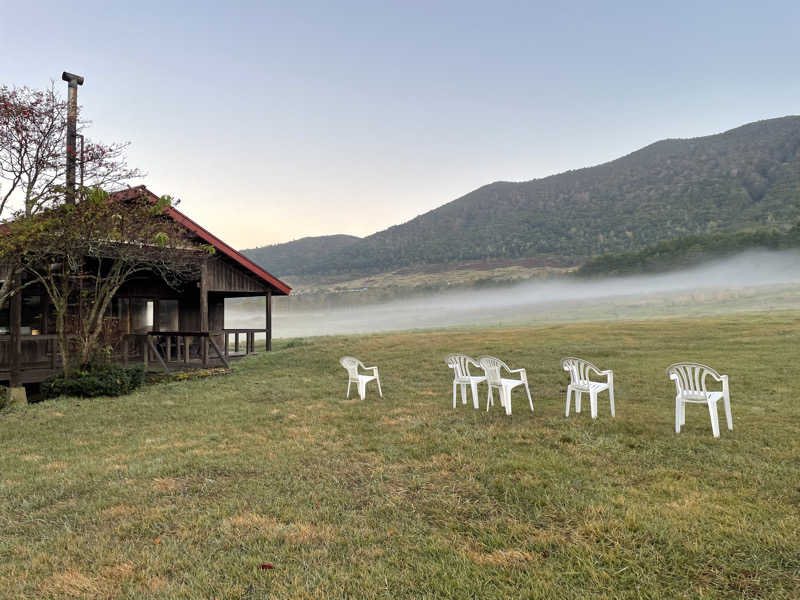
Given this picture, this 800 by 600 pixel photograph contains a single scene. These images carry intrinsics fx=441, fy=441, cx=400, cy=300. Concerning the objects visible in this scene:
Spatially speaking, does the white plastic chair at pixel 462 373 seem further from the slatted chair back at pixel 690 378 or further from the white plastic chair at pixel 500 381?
the slatted chair back at pixel 690 378

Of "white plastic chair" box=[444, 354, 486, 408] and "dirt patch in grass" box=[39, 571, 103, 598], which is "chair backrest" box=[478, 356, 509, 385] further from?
"dirt patch in grass" box=[39, 571, 103, 598]

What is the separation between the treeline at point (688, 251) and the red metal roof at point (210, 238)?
68671 mm

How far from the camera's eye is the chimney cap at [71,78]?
9.72m

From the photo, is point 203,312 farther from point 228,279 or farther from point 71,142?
point 71,142

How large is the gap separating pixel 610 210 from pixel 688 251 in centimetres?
2692

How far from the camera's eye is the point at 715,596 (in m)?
2.34

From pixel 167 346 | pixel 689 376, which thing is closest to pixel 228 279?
pixel 167 346

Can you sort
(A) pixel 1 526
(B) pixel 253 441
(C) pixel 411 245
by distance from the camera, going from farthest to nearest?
1. (C) pixel 411 245
2. (B) pixel 253 441
3. (A) pixel 1 526

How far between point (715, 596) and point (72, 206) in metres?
10.9

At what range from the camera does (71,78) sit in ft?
32.4

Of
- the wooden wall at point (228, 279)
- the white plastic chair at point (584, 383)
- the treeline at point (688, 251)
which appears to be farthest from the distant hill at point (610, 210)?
the white plastic chair at point (584, 383)

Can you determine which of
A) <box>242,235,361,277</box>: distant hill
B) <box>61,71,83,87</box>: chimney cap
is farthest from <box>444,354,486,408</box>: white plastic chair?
<box>242,235,361,277</box>: distant hill

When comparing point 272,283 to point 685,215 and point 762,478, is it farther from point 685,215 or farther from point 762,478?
point 685,215

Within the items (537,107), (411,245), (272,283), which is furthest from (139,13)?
(411,245)
